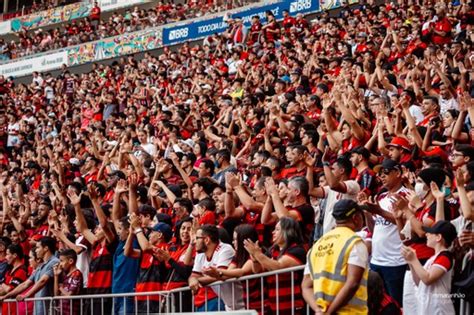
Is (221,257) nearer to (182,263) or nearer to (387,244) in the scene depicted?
(182,263)

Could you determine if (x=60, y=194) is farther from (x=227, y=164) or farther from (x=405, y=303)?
(x=405, y=303)

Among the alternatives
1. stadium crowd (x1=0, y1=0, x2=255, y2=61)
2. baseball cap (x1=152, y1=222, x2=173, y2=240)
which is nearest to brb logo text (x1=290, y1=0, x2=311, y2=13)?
stadium crowd (x1=0, y1=0, x2=255, y2=61)

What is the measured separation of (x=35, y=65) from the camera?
3762 centimetres

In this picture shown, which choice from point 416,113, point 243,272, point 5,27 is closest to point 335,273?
point 243,272

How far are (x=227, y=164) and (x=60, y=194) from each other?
146 inches

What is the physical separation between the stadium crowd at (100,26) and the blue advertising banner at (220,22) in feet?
1.99

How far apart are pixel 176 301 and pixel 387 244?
2.23 meters

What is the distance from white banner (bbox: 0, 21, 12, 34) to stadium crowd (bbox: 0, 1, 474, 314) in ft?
66.4

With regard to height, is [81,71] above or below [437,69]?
above

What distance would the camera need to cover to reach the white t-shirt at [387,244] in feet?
28.0

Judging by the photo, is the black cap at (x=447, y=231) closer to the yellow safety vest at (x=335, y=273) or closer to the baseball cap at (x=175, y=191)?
the yellow safety vest at (x=335, y=273)

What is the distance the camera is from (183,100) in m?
21.8

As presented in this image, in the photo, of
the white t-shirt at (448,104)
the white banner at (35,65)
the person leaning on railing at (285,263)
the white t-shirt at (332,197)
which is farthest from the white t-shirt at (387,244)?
the white banner at (35,65)

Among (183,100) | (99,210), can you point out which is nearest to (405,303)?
(99,210)
